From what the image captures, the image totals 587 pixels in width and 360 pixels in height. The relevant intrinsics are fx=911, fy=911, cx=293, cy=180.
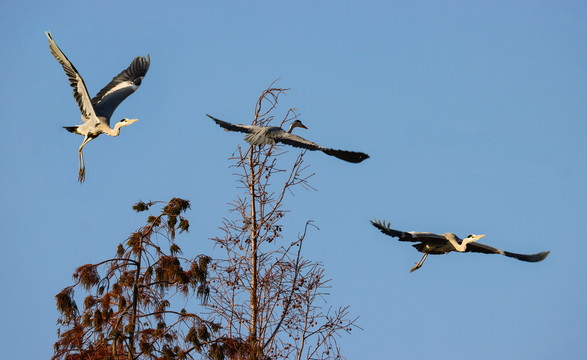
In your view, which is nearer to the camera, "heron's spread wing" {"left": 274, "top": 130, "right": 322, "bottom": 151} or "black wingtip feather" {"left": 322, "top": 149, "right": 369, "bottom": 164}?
"black wingtip feather" {"left": 322, "top": 149, "right": 369, "bottom": 164}

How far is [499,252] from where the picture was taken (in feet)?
55.3

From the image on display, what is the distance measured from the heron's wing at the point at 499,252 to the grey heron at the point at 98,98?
767cm

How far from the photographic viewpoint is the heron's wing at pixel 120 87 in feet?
67.0

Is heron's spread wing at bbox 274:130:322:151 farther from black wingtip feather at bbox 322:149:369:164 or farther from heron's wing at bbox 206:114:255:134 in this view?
heron's wing at bbox 206:114:255:134

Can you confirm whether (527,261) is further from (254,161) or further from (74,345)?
(74,345)

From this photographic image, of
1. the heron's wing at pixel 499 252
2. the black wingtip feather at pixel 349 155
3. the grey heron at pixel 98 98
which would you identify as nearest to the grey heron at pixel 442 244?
the heron's wing at pixel 499 252

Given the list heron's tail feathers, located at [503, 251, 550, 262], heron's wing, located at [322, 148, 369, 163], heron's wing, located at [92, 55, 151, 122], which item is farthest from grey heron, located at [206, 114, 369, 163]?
heron's wing, located at [92, 55, 151, 122]

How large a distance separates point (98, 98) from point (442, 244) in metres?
8.70

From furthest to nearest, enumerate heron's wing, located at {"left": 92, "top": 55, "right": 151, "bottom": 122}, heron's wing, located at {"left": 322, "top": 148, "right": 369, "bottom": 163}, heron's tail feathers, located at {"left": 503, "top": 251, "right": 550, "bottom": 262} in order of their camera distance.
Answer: heron's wing, located at {"left": 92, "top": 55, "right": 151, "bottom": 122} → heron's tail feathers, located at {"left": 503, "top": 251, "right": 550, "bottom": 262} → heron's wing, located at {"left": 322, "top": 148, "right": 369, "bottom": 163}

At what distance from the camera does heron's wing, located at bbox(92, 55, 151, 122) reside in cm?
2042

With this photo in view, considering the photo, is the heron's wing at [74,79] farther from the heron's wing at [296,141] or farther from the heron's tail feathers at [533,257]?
the heron's tail feathers at [533,257]

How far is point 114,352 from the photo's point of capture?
13469 millimetres

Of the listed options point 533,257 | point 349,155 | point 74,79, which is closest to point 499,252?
point 533,257

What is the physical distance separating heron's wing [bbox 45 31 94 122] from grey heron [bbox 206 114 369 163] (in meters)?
3.83
